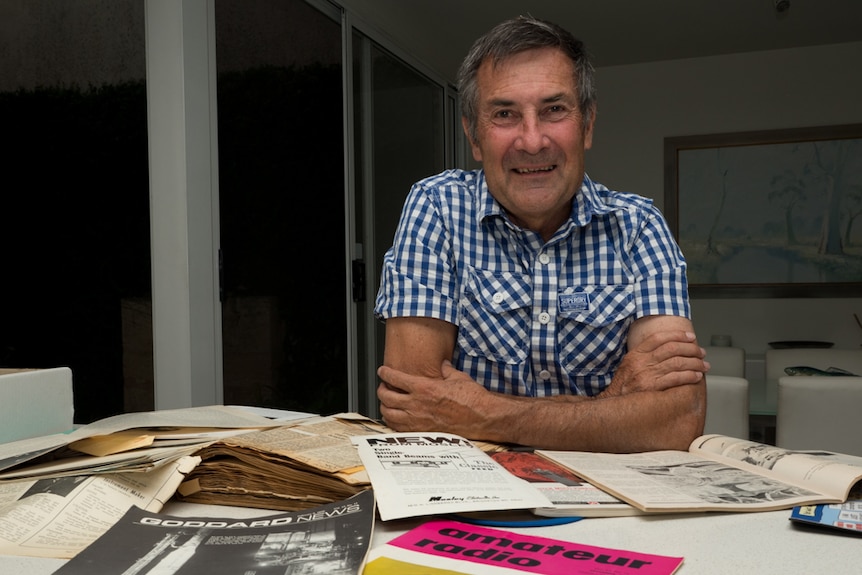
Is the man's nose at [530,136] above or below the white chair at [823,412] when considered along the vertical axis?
above

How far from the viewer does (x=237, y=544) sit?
64cm

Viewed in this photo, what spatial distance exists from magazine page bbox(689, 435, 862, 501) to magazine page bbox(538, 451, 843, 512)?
0.01 meters

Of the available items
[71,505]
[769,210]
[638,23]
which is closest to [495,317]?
[71,505]

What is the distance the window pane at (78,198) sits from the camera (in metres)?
2.44

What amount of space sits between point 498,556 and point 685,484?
0.31 m

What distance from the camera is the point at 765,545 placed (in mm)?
669

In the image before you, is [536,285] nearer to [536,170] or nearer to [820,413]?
[536,170]

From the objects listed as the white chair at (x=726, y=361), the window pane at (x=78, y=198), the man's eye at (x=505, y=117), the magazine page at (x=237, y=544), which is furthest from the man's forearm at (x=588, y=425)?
the white chair at (x=726, y=361)

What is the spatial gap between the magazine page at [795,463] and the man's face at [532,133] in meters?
0.59

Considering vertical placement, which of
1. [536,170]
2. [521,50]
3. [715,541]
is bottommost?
[715,541]

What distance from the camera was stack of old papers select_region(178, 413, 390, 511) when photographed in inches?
31.0

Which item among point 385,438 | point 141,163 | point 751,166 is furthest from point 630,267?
point 751,166

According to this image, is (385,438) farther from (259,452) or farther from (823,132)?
(823,132)

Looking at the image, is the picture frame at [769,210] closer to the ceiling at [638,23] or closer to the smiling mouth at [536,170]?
the ceiling at [638,23]
